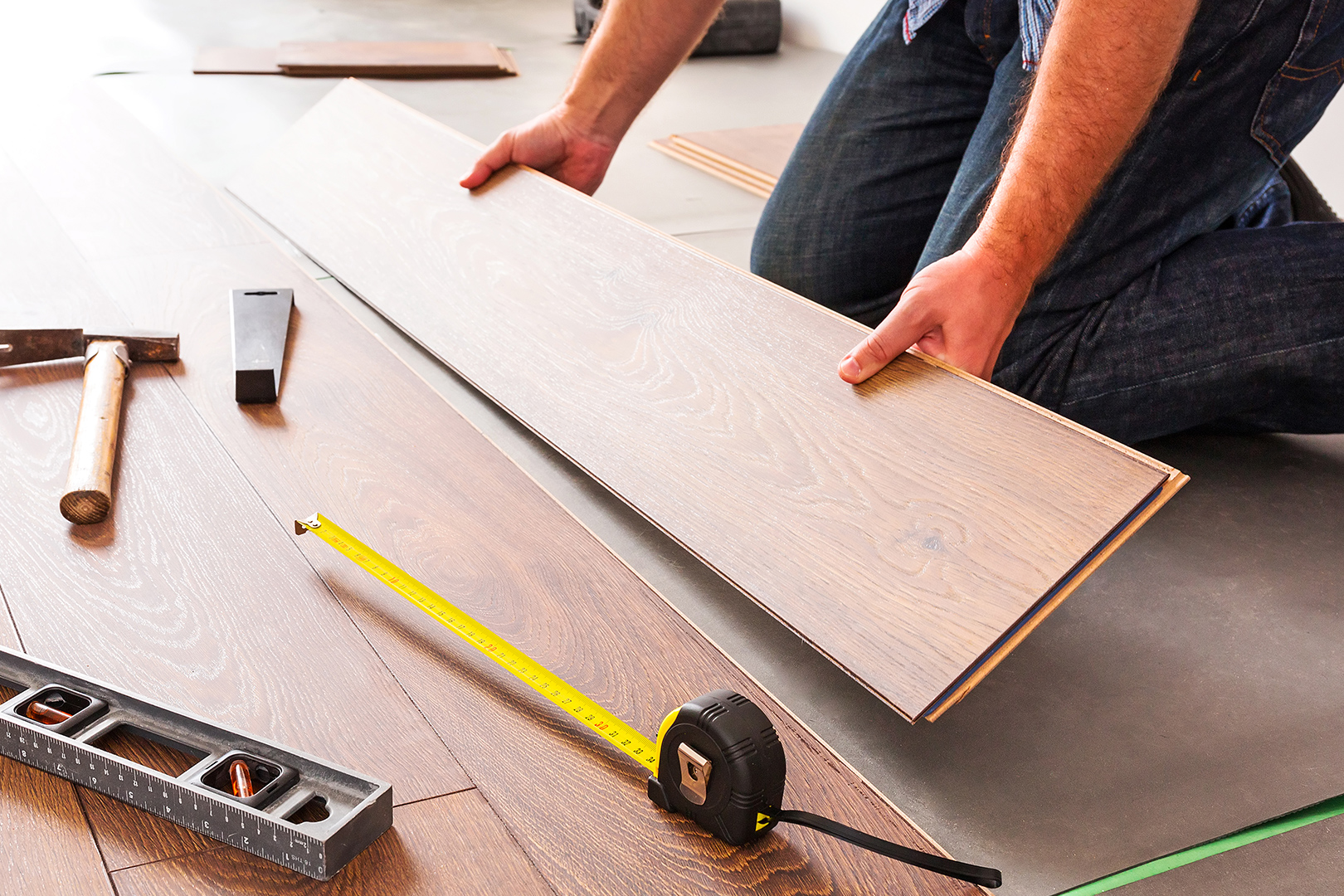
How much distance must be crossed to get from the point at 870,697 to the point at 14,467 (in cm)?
113

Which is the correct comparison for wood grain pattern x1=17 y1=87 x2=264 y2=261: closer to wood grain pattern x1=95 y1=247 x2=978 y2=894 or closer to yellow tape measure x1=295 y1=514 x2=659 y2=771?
wood grain pattern x1=95 y1=247 x2=978 y2=894

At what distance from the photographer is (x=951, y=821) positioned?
1106mm

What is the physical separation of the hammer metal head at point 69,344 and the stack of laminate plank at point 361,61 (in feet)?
10.0

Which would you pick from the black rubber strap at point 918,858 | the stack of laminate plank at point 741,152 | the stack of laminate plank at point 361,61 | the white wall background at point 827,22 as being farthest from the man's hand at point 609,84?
the white wall background at point 827,22

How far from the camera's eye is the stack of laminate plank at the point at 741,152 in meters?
3.32

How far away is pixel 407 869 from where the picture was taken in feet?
2.83

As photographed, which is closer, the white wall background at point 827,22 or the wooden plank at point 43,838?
the wooden plank at point 43,838

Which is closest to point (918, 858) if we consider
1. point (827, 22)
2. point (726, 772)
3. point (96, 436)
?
point (726, 772)

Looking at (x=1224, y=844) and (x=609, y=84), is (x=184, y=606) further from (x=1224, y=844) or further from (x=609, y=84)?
(x=609, y=84)

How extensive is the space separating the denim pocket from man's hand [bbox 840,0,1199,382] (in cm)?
49

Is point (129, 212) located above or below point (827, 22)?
below

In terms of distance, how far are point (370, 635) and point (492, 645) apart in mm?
147

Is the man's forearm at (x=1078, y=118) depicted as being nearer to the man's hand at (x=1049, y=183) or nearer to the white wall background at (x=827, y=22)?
the man's hand at (x=1049, y=183)

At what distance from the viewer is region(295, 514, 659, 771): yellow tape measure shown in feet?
3.20
